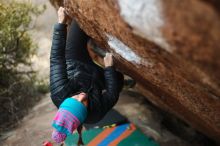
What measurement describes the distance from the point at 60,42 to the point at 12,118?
3499 mm

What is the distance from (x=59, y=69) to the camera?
447 cm

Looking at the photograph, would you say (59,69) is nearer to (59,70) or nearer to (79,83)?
(59,70)

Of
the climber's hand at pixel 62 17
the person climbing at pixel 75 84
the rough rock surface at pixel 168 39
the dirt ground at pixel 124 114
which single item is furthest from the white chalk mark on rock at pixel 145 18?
the dirt ground at pixel 124 114

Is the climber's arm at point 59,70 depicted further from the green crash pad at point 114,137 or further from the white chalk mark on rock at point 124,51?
the green crash pad at point 114,137

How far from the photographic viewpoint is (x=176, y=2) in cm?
238

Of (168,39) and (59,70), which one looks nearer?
(168,39)

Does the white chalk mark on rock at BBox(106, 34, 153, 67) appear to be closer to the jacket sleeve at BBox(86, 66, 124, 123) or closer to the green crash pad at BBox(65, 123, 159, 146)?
the jacket sleeve at BBox(86, 66, 124, 123)

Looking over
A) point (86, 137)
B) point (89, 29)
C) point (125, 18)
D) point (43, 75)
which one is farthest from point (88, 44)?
point (43, 75)

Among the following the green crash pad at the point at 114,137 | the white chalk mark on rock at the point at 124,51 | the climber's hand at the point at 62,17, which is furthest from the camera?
the green crash pad at the point at 114,137

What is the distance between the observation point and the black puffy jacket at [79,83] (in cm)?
447

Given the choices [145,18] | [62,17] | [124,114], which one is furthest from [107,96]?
[124,114]

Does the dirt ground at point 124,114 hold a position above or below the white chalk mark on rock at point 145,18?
below

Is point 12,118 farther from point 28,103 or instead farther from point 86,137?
point 86,137

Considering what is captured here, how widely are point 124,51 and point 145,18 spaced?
1.27 meters
